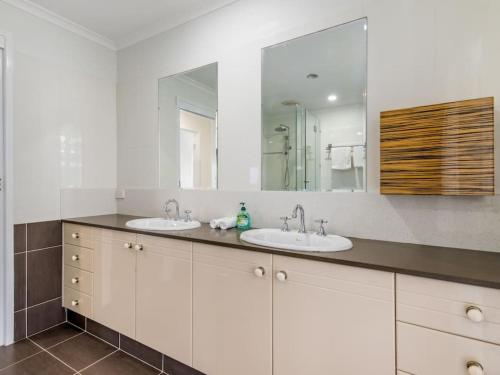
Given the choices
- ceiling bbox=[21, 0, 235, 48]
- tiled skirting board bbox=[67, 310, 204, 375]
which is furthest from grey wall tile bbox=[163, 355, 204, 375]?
ceiling bbox=[21, 0, 235, 48]

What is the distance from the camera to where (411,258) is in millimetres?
1128

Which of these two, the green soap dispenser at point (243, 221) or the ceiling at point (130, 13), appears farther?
the ceiling at point (130, 13)

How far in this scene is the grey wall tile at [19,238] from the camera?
6.55ft

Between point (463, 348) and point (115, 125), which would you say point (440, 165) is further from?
point (115, 125)

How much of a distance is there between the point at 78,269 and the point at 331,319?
6.26ft

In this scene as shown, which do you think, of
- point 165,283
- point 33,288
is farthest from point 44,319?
point 165,283

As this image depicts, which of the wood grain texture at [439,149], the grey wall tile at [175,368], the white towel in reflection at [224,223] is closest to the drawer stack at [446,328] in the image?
the wood grain texture at [439,149]

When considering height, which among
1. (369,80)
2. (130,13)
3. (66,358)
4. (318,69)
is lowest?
(66,358)

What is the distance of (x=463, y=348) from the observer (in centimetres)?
91

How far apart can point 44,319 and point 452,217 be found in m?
2.82

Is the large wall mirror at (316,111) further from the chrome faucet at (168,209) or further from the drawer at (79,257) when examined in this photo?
the drawer at (79,257)

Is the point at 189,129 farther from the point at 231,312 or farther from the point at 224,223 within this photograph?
the point at 231,312

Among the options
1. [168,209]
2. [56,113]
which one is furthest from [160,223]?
[56,113]

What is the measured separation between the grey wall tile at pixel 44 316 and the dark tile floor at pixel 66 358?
6 cm
